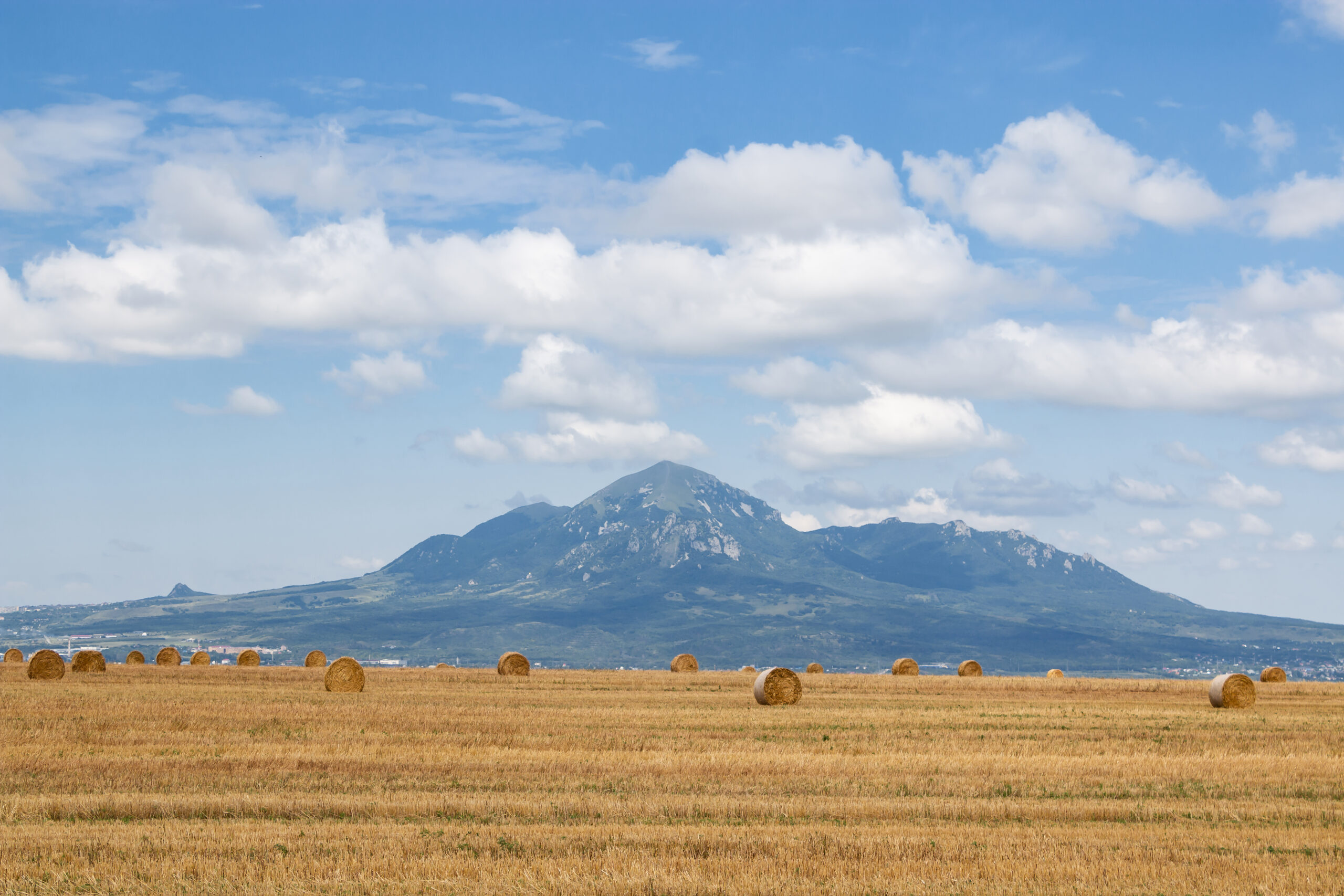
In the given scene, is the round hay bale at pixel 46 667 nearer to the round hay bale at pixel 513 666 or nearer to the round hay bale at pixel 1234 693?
the round hay bale at pixel 513 666

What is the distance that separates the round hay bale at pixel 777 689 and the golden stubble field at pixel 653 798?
2.89 m

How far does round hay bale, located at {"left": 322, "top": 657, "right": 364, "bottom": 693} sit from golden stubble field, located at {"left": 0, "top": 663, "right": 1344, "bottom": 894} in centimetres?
513

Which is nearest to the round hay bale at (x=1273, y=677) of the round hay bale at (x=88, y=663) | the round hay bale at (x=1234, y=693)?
the round hay bale at (x=1234, y=693)

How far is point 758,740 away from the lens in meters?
28.7

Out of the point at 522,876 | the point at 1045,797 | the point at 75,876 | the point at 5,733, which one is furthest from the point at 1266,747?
the point at 5,733

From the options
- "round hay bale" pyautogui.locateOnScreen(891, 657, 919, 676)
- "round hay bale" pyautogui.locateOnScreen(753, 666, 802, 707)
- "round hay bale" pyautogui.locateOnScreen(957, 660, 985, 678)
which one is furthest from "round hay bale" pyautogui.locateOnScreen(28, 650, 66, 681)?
"round hay bale" pyautogui.locateOnScreen(957, 660, 985, 678)

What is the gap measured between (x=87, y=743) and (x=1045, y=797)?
19517mm

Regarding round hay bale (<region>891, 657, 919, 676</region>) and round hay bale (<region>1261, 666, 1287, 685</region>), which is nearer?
round hay bale (<region>891, 657, 919, 676</region>)

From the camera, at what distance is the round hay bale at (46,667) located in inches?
1874

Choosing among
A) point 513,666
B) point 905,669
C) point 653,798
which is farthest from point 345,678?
point 905,669

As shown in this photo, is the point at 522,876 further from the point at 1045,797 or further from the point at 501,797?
the point at 1045,797

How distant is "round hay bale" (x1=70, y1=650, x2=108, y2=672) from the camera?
171 ft

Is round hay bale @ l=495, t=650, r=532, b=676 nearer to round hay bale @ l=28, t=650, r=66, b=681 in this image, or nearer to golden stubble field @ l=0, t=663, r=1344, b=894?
golden stubble field @ l=0, t=663, r=1344, b=894

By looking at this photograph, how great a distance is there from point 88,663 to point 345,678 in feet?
49.3
